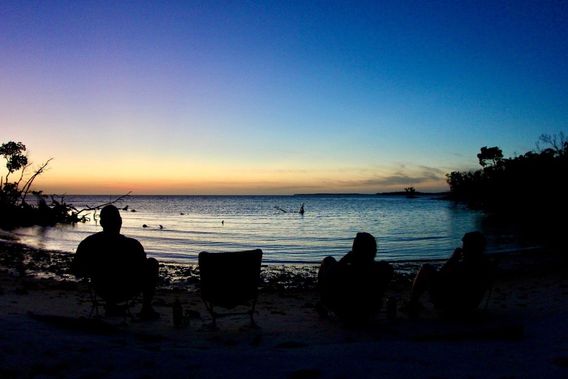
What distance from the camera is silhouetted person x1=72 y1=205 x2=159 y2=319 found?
18.8 ft

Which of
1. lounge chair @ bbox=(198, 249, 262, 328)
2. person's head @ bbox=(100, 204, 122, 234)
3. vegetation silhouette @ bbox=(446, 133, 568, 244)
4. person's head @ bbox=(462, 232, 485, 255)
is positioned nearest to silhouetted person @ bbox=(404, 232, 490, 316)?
person's head @ bbox=(462, 232, 485, 255)

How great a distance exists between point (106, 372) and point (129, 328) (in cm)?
217

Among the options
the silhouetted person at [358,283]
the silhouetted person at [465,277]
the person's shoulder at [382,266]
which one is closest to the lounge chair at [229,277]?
the silhouetted person at [358,283]

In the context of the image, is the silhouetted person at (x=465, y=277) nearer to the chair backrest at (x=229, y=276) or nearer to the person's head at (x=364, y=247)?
the person's head at (x=364, y=247)

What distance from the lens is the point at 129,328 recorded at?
536cm

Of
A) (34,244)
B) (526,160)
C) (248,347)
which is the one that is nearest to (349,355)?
(248,347)

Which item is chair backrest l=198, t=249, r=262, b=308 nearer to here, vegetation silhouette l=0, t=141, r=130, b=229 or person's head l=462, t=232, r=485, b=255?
person's head l=462, t=232, r=485, b=255

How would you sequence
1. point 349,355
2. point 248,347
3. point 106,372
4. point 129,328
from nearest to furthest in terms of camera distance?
point 106,372 < point 349,355 < point 248,347 < point 129,328

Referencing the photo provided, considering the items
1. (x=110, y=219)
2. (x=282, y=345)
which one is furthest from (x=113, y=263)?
(x=282, y=345)

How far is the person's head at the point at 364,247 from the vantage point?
5254mm

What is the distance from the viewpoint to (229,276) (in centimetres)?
570

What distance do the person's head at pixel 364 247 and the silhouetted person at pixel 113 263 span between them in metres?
2.69

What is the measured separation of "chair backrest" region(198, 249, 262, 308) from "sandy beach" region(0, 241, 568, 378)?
41 cm

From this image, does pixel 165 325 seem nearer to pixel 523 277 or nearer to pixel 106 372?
pixel 106 372
